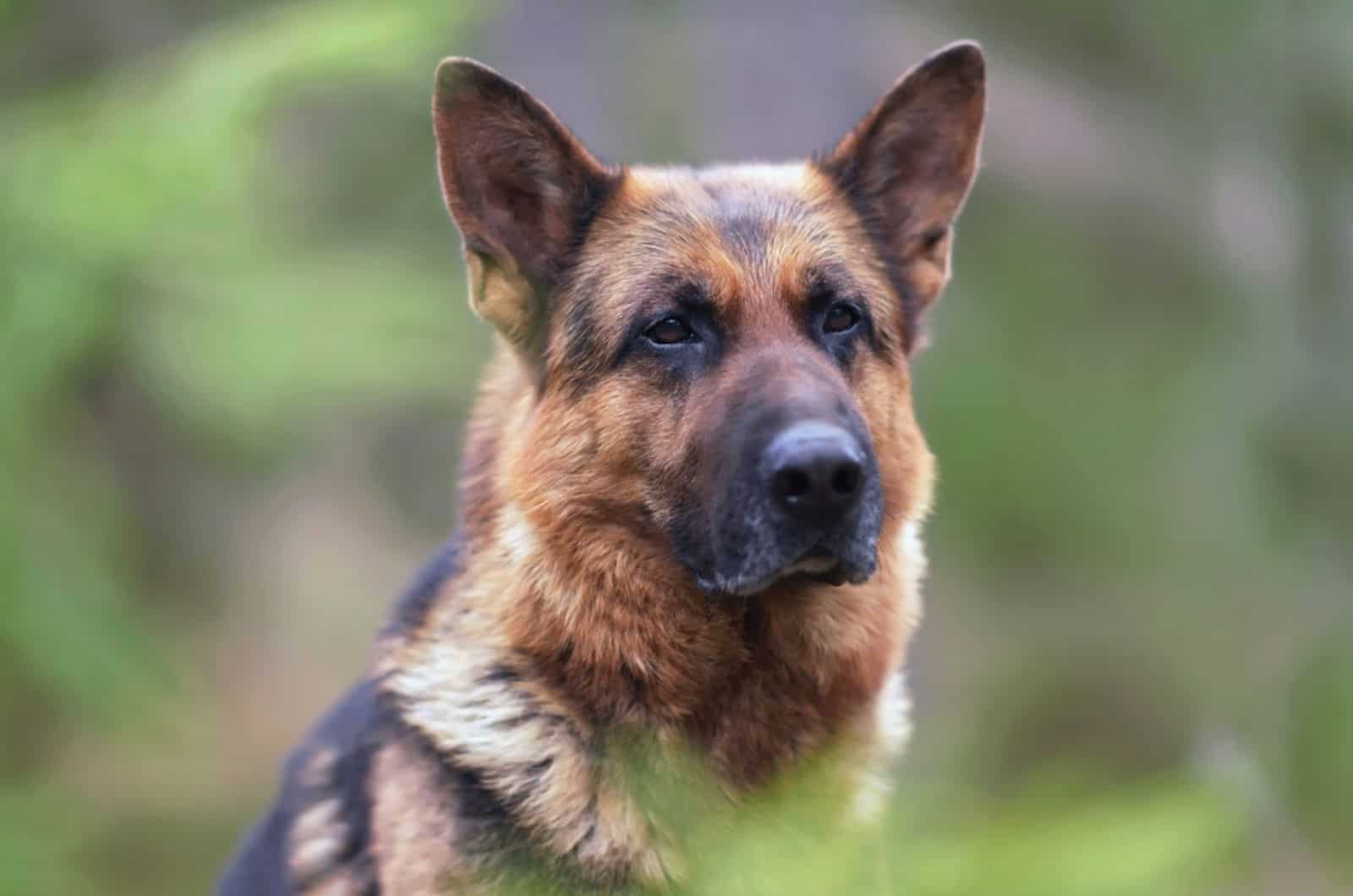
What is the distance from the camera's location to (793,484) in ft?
10.4

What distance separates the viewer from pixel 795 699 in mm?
3574

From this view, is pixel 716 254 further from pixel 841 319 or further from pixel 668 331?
pixel 841 319

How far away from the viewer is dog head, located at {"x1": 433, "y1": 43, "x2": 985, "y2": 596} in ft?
10.8

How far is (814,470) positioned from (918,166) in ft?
4.50

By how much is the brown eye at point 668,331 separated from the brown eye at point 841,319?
390 millimetres

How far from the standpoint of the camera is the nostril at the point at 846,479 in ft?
10.4

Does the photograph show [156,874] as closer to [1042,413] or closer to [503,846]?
[503,846]

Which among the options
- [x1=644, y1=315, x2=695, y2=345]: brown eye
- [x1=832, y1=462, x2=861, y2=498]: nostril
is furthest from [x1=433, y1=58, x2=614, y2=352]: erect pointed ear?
[x1=832, y1=462, x2=861, y2=498]: nostril

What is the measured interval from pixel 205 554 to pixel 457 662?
6809 mm

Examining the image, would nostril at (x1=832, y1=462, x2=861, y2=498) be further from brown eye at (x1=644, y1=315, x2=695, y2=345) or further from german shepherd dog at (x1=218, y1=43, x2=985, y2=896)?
brown eye at (x1=644, y1=315, x2=695, y2=345)

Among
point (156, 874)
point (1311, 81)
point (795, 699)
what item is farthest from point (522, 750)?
point (1311, 81)

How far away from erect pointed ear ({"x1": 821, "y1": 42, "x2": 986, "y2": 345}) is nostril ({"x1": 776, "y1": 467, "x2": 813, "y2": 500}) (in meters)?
1.11

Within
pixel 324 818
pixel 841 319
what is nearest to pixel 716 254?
pixel 841 319

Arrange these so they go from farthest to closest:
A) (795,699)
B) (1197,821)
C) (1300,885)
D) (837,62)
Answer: (837,62) → (1300,885) → (795,699) → (1197,821)
